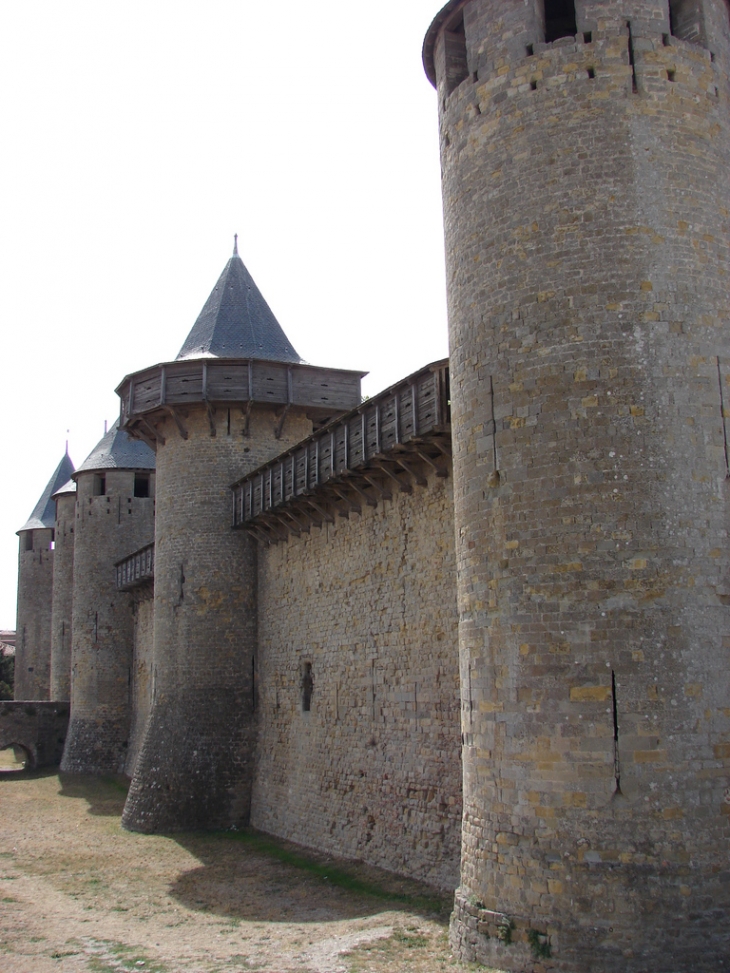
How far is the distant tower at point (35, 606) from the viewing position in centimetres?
3878

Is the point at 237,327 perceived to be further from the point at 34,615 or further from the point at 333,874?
the point at 34,615

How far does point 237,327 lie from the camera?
2111cm

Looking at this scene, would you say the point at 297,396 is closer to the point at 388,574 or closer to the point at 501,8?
the point at 388,574

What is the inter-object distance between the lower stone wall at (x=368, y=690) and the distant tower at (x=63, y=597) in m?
16.3

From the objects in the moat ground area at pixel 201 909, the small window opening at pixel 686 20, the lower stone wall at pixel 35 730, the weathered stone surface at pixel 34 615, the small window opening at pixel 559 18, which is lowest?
the moat ground area at pixel 201 909

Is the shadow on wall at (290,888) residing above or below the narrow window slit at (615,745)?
below

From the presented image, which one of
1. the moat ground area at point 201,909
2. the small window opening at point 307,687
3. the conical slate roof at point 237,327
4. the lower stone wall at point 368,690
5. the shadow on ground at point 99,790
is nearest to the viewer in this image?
the moat ground area at point 201,909

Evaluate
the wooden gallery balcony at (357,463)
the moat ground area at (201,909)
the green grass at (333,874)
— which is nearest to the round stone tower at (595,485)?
the moat ground area at (201,909)

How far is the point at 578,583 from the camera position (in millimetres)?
8570

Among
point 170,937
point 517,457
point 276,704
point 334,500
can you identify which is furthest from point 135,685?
point 517,457

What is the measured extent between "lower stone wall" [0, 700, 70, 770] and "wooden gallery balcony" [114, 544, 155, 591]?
5.78 meters

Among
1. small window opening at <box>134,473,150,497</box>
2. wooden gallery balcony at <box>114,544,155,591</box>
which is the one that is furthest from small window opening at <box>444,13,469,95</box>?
small window opening at <box>134,473,150,497</box>

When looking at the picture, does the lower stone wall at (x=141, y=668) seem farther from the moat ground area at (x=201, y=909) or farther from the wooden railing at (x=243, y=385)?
the wooden railing at (x=243, y=385)

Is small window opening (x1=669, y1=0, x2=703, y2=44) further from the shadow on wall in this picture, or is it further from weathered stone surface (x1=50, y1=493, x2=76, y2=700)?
weathered stone surface (x1=50, y1=493, x2=76, y2=700)
